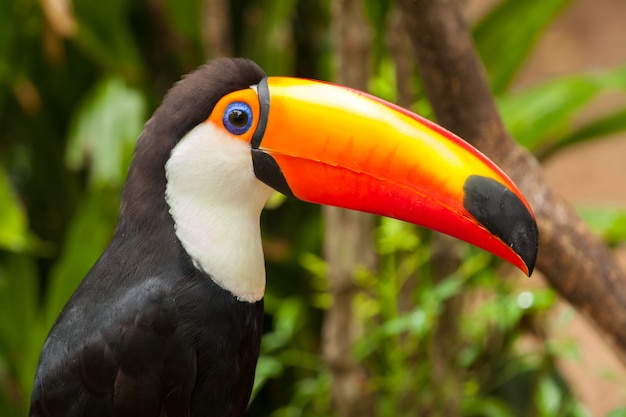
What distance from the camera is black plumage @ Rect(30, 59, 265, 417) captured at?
115 cm

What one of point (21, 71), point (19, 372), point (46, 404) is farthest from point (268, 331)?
point (46, 404)

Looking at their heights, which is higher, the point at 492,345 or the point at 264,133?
the point at 264,133

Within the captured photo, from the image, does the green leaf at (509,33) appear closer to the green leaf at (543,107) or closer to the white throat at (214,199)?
the green leaf at (543,107)

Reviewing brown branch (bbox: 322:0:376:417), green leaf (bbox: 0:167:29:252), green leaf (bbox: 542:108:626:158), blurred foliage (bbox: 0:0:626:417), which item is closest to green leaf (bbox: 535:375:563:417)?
blurred foliage (bbox: 0:0:626:417)

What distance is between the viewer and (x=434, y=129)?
111 centimetres

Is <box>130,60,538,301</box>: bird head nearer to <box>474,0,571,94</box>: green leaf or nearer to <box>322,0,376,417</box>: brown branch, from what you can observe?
<box>322,0,376,417</box>: brown branch

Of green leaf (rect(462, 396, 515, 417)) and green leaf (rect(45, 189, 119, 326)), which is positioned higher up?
green leaf (rect(45, 189, 119, 326))

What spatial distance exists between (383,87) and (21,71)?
4.77 ft

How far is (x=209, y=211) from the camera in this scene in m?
1.18

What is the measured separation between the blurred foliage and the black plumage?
59 cm

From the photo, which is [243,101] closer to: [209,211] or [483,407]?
[209,211]

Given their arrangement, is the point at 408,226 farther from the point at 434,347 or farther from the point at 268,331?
the point at 268,331

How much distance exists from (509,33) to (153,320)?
155 centimetres

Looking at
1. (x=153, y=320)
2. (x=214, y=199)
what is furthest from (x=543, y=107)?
(x=153, y=320)
